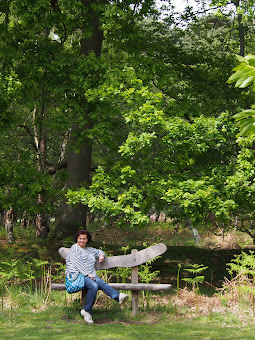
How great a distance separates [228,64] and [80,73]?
4.01m

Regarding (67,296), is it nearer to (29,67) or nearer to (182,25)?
(29,67)

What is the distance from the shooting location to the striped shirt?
22.8ft

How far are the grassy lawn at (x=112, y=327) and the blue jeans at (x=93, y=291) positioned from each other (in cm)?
26

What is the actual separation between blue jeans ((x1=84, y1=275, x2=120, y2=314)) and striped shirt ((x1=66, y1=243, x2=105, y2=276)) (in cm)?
16

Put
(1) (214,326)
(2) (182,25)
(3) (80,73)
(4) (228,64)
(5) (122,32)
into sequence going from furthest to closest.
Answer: (2) (182,25) → (4) (228,64) → (5) (122,32) → (3) (80,73) → (1) (214,326)

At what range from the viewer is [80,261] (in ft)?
22.9

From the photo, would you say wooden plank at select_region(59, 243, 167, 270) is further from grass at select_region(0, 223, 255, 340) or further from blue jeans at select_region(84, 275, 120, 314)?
grass at select_region(0, 223, 255, 340)

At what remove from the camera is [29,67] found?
399 inches

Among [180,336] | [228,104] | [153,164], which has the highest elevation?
[228,104]

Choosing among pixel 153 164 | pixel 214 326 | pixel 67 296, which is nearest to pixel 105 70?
pixel 153 164

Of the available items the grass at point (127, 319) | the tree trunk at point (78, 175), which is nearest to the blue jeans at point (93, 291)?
the grass at point (127, 319)

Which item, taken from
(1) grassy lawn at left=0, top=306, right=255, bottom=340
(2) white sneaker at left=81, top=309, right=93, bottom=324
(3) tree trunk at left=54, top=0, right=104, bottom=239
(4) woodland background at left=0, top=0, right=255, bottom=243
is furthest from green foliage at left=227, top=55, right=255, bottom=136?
(3) tree trunk at left=54, top=0, right=104, bottom=239

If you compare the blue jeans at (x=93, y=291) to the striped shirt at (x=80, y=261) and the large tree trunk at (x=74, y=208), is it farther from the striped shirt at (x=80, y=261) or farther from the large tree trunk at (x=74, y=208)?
the large tree trunk at (x=74, y=208)

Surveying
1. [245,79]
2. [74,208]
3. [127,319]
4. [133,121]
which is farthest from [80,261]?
[74,208]
